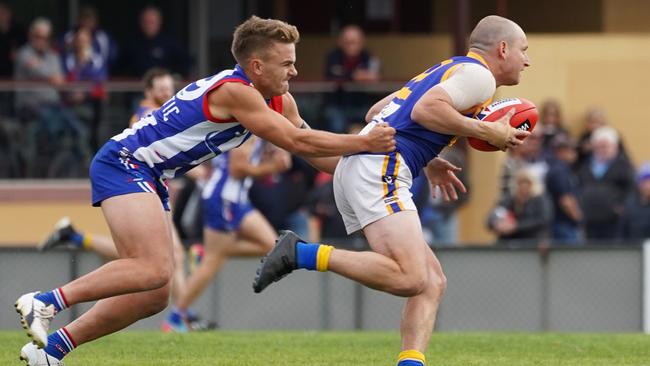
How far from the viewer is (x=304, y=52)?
2094cm

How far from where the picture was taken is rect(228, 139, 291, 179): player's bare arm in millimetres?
13920

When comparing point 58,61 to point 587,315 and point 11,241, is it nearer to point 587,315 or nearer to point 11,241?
point 11,241

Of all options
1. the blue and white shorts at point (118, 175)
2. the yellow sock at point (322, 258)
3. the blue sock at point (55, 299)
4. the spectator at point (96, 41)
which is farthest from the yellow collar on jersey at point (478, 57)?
the spectator at point (96, 41)

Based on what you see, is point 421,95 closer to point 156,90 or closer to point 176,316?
point 156,90

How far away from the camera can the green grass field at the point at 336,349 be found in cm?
945

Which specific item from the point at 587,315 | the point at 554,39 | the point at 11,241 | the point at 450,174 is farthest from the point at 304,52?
the point at 450,174

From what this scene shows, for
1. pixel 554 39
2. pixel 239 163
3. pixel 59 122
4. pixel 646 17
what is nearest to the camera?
pixel 239 163

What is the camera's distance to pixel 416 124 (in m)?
8.25

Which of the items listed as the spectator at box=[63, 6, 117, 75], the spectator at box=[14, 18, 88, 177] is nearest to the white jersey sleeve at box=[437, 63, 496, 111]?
the spectator at box=[14, 18, 88, 177]

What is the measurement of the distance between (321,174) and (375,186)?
886 centimetres

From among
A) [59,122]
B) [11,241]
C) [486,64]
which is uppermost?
[486,64]

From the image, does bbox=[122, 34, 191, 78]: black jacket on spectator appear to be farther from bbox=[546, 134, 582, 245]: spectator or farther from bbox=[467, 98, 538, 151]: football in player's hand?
bbox=[467, 98, 538, 151]: football in player's hand

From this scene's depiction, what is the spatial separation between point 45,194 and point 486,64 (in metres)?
10.2

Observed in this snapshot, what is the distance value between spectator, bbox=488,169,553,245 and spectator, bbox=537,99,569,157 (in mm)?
1298
